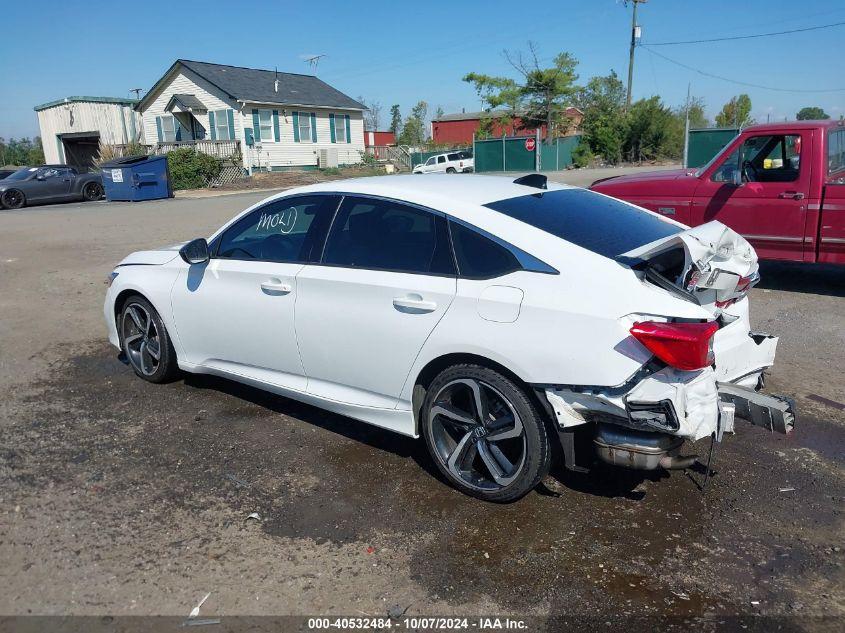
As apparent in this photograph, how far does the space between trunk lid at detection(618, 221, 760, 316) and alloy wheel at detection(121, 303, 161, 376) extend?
143 inches

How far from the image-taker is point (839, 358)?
575cm

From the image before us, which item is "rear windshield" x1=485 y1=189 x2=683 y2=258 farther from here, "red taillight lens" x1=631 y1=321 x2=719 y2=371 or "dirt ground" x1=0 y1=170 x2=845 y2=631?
"dirt ground" x1=0 y1=170 x2=845 y2=631

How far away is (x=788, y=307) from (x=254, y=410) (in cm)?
571

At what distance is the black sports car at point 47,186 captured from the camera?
24359 millimetres

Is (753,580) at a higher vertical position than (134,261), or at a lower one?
lower

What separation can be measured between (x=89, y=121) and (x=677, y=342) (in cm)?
5072

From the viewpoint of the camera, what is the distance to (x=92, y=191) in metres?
27.0

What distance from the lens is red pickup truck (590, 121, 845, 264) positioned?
739 centimetres

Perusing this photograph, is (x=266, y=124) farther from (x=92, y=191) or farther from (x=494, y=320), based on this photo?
(x=494, y=320)

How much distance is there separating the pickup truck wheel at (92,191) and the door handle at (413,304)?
26.6 metres

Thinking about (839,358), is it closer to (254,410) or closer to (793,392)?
(793,392)

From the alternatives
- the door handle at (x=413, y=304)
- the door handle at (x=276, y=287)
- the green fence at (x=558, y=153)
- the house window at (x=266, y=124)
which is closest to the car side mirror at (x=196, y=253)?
the door handle at (x=276, y=287)

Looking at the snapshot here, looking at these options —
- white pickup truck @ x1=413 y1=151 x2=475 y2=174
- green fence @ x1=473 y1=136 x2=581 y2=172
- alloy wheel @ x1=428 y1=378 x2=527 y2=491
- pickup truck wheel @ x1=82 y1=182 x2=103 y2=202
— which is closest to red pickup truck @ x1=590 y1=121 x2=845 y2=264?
alloy wheel @ x1=428 y1=378 x2=527 y2=491

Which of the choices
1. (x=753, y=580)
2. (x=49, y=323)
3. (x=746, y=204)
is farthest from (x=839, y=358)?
(x=49, y=323)
